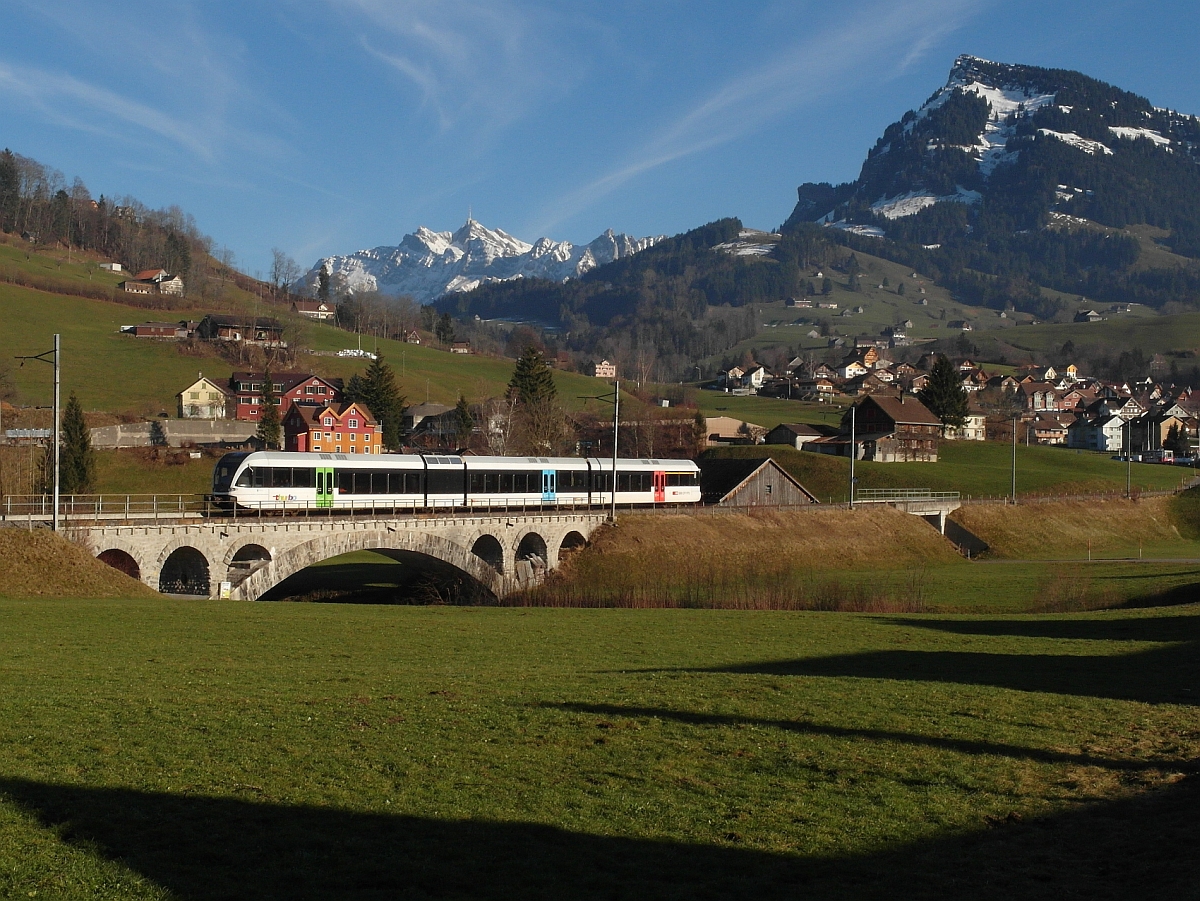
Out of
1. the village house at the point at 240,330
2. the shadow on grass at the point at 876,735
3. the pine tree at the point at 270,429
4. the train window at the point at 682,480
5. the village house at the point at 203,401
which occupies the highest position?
the village house at the point at 240,330

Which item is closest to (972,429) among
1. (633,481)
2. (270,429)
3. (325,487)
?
(633,481)

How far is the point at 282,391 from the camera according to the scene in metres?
130

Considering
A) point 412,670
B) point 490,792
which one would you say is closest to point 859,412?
point 412,670

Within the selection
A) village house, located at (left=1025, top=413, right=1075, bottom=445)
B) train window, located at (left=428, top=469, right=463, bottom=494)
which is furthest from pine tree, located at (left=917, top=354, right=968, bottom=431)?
train window, located at (left=428, top=469, right=463, bottom=494)

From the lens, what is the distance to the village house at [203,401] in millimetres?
119688

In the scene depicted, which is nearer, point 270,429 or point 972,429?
point 270,429

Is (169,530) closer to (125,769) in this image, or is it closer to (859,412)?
(125,769)

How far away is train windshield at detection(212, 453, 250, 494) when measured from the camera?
1861 inches

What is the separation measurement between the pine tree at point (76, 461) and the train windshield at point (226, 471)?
25.2 metres

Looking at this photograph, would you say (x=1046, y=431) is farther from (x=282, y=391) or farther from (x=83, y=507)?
(x=83, y=507)

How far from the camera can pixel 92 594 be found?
33.9 m

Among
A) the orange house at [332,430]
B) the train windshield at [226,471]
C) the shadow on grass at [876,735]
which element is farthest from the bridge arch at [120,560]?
the orange house at [332,430]

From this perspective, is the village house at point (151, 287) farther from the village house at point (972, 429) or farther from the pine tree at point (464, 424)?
the village house at point (972, 429)

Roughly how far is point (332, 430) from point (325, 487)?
68.5 meters
